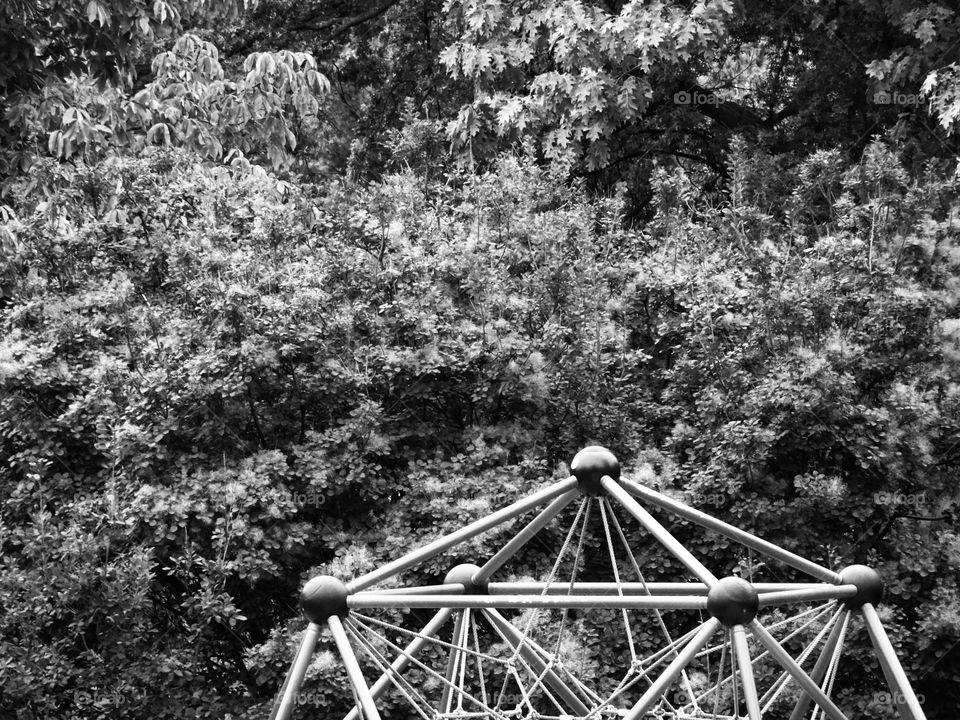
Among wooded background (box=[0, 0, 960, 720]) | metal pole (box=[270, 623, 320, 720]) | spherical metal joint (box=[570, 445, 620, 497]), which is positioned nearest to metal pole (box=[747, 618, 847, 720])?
spherical metal joint (box=[570, 445, 620, 497])

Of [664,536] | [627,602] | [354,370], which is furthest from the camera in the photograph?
[354,370]

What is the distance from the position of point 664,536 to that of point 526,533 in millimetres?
616

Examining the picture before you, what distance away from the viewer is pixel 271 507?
5.42 meters

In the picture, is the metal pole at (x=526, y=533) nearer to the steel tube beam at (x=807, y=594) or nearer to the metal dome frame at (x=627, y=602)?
the metal dome frame at (x=627, y=602)

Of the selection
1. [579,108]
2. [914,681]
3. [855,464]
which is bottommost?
[914,681]

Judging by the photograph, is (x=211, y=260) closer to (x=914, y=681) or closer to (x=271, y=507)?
(x=271, y=507)

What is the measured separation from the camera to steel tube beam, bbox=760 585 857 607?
2.77m

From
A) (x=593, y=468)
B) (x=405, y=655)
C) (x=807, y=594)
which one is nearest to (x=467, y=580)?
(x=405, y=655)

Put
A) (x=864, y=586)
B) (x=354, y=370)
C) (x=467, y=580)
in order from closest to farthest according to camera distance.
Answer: (x=864, y=586), (x=467, y=580), (x=354, y=370)

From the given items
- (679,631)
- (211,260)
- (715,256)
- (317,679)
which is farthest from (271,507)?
(715,256)

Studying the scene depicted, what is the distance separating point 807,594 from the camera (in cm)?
286

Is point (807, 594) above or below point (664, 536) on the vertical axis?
below

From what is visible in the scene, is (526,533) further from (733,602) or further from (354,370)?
(354,370)

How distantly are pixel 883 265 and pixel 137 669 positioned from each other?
4318mm
